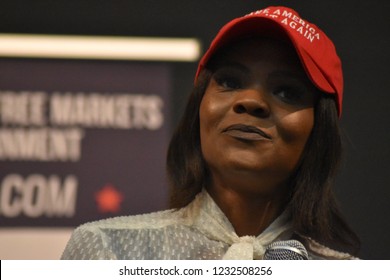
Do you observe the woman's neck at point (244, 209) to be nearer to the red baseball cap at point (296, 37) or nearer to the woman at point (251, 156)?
the woman at point (251, 156)

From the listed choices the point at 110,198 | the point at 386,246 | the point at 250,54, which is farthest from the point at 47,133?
the point at 386,246

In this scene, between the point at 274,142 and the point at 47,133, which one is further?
the point at 47,133

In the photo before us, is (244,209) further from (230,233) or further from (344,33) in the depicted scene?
(344,33)

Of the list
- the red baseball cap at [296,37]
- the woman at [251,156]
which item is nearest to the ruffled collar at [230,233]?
the woman at [251,156]

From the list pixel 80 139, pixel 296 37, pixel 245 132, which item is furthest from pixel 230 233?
pixel 80 139

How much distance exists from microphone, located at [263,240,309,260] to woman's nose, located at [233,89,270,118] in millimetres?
188

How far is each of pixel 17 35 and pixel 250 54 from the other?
623mm

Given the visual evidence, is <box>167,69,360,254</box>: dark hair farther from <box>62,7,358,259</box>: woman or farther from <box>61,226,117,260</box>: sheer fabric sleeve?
<box>61,226,117,260</box>: sheer fabric sleeve

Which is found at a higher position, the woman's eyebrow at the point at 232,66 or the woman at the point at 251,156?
the woman's eyebrow at the point at 232,66

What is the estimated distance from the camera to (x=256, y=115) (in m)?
1.11

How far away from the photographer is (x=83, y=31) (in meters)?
1.58

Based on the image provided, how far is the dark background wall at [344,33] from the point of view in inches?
Result: 61.6

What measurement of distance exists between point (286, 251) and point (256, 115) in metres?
0.20
